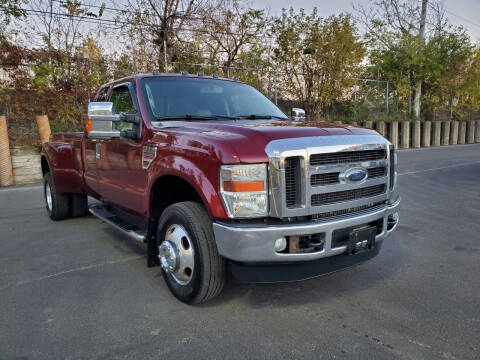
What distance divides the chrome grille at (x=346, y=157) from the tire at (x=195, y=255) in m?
0.89

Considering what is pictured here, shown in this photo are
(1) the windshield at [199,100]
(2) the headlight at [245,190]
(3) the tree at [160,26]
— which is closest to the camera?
(2) the headlight at [245,190]

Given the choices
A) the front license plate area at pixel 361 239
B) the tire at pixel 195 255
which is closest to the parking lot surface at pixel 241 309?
the tire at pixel 195 255

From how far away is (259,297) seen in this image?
10.9ft

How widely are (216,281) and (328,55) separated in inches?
659

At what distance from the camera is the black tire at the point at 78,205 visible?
5996mm

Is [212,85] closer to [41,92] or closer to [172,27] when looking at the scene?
[41,92]

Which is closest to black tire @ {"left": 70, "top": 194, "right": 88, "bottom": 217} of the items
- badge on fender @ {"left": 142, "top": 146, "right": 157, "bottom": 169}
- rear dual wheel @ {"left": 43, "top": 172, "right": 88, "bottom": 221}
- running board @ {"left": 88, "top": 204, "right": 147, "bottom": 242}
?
rear dual wheel @ {"left": 43, "top": 172, "right": 88, "bottom": 221}

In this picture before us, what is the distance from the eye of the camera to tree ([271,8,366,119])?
17.7 meters

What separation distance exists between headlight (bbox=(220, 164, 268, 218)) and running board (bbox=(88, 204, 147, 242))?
4.19ft

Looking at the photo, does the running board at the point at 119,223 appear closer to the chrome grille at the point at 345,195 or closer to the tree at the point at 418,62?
the chrome grille at the point at 345,195

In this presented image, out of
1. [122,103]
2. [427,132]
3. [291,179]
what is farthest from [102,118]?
[427,132]

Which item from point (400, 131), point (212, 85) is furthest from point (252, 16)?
point (212, 85)

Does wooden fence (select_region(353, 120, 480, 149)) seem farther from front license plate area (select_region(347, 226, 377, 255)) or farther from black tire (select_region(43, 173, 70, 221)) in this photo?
front license plate area (select_region(347, 226, 377, 255))

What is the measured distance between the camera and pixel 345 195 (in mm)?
3037
